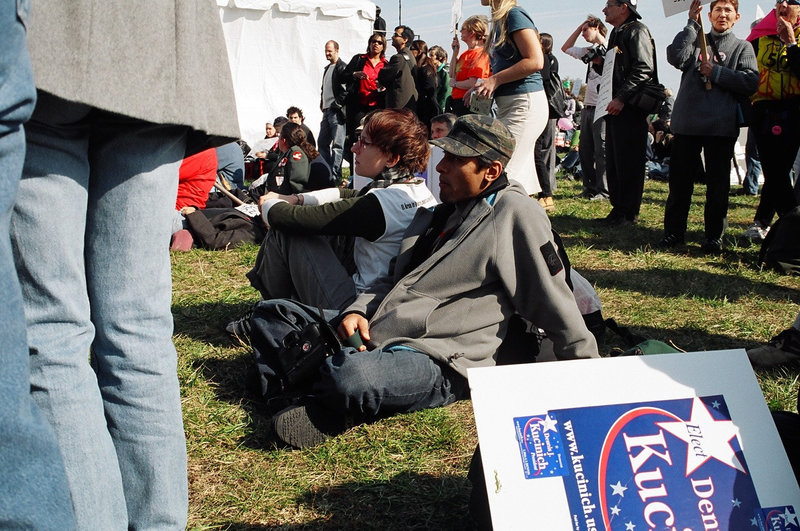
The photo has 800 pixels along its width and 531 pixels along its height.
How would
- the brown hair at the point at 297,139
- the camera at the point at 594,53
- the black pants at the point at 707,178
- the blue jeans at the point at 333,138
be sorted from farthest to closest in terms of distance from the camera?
the blue jeans at the point at 333,138, the camera at the point at 594,53, the brown hair at the point at 297,139, the black pants at the point at 707,178

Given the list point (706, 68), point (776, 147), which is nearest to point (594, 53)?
point (776, 147)

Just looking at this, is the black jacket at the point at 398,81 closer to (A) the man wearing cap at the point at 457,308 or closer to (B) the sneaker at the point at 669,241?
(B) the sneaker at the point at 669,241

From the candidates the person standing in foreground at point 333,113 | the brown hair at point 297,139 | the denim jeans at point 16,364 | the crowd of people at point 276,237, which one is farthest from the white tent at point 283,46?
the denim jeans at point 16,364

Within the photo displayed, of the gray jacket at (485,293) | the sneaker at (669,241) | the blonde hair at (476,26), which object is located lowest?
the sneaker at (669,241)

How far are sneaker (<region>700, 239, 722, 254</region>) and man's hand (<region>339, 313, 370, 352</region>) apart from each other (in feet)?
12.6

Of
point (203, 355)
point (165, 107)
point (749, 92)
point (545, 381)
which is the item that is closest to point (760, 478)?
point (545, 381)

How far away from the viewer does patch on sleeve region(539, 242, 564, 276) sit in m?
2.73

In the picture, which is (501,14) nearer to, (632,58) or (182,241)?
(632,58)

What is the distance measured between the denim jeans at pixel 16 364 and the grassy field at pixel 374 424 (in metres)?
0.88

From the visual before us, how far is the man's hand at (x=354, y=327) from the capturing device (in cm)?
295

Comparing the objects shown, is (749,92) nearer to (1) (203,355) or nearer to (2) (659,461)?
(1) (203,355)

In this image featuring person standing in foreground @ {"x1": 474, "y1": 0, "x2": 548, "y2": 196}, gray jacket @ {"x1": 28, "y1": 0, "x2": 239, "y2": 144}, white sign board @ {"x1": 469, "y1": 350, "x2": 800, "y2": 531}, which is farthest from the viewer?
person standing in foreground @ {"x1": 474, "y1": 0, "x2": 548, "y2": 196}

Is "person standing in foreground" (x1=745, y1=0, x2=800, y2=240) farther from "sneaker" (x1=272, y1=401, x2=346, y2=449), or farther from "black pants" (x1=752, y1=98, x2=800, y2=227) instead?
"sneaker" (x1=272, y1=401, x2=346, y2=449)

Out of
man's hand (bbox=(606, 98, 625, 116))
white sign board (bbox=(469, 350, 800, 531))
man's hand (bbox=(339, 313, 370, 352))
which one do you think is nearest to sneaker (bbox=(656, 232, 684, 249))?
man's hand (bbox=(606, 98, 625, 116))
